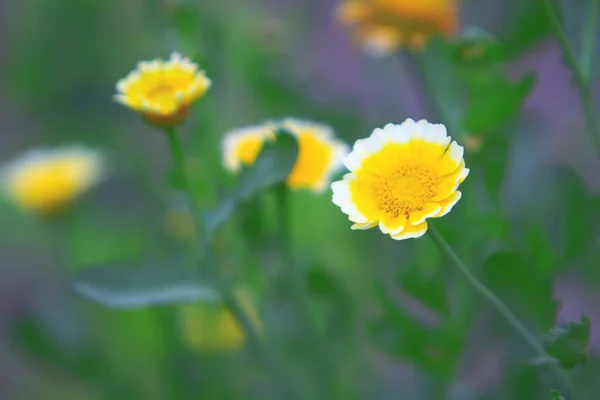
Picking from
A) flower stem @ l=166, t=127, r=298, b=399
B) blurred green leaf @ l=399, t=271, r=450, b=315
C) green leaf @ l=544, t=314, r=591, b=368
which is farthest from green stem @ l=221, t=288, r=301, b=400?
green leaf @ l=544, t=314, r=591, b=368

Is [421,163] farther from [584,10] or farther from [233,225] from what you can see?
[233,225]

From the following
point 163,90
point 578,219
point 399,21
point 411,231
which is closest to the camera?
point 411,231

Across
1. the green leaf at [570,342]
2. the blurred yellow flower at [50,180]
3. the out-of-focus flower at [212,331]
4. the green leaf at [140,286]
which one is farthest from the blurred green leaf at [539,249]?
the blurred yellow flower at [50,180]

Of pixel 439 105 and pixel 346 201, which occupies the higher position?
pixel 439 105

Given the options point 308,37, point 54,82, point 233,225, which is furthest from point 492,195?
point 54,82

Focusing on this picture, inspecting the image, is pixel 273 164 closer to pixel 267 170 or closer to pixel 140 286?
pixel 267 170

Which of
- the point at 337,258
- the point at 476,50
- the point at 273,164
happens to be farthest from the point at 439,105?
the point at 337,258

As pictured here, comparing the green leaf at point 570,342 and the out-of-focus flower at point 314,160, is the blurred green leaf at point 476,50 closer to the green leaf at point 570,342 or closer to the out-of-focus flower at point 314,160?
the out-of-focus flower at point 314,160
